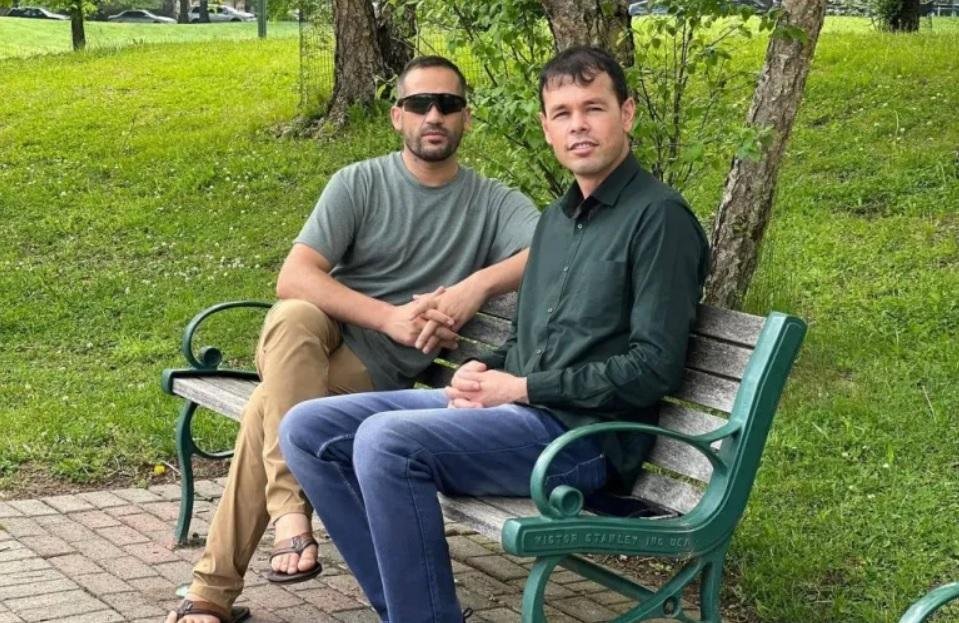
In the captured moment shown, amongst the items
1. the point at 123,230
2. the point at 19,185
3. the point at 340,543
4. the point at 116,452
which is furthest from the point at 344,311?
the point at 19,185

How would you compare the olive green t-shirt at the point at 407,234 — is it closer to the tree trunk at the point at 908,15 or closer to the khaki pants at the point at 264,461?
the khaki pants at the point at 264,461

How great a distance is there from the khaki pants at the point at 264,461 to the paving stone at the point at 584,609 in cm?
91

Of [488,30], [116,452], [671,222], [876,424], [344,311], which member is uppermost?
[488,30]

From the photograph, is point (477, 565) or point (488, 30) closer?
point (477, 565)

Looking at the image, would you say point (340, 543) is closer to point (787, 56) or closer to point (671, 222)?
point (671, 222)

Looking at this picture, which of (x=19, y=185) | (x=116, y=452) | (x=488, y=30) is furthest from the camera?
(x=19, y=185)

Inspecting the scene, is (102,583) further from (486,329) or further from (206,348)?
(486,329)

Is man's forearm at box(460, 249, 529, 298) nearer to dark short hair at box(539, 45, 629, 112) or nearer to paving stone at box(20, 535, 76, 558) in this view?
dark short hair at box(539, 45, 629, 112)

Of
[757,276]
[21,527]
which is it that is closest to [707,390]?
[21,527]

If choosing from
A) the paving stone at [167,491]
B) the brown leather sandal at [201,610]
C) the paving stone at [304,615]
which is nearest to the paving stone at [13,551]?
the paving stone at [167,491]

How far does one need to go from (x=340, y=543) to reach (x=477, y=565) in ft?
3.77

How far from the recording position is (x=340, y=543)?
4344 millimetres

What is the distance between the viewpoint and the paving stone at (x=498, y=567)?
530cm

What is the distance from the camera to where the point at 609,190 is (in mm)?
4176
